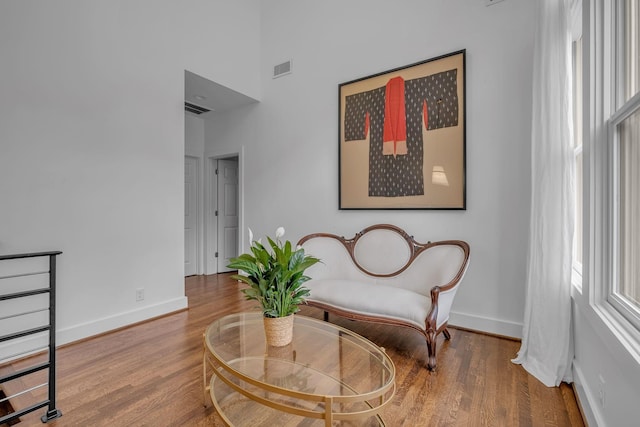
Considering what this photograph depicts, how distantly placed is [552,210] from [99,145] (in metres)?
3.67

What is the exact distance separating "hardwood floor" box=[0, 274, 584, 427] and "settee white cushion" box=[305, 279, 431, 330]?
34 centimetres

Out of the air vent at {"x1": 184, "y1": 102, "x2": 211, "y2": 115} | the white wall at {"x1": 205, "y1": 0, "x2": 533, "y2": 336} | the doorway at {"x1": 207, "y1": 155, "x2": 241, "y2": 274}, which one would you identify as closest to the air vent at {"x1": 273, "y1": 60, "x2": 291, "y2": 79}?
the white wall at {"x1": 205, "y1": 0, "x2": 533, "y2": 336}

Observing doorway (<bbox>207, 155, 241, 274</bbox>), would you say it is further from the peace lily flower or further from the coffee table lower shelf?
the coffee table lower shelf

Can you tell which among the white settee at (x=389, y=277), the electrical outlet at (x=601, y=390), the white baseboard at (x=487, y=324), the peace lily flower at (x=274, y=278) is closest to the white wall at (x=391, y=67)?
the white baseboard at (x=487, y=324)

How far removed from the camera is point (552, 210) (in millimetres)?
1989

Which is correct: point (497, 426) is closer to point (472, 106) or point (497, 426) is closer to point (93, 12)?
point (472, 106)

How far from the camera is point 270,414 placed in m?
1.60

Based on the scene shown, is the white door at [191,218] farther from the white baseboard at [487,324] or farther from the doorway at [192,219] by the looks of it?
the white baseboard at [487,324]

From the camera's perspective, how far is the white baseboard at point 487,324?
265cm

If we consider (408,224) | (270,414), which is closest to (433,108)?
(408,224)

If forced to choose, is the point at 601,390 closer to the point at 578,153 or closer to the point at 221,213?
the point at 578,153

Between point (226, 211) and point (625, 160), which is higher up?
point (625, 160)

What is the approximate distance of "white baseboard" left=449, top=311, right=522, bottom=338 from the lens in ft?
8.69

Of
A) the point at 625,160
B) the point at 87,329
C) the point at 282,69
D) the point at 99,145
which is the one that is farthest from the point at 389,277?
the point at 282,69
